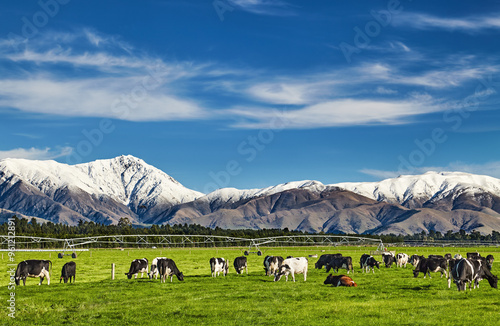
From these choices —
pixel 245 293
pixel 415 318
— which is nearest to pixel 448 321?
pixel 415 318

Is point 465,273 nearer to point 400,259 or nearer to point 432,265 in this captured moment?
point 432,265

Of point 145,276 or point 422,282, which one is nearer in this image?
point 422,282

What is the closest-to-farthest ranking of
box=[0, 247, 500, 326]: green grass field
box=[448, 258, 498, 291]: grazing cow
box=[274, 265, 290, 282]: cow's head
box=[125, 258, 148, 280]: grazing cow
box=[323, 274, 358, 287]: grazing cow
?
box=[0, 247, 500, 326]: green grass field
box=[448, 258, 498, 291]: grazing cow
box=[323, 274, 358, 287]: grazing cow
box=[274, 265, 290, 282]: cow's head
box=[125, 258, 148, 280]: grazing cow

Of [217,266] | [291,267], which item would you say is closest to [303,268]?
[291,267]

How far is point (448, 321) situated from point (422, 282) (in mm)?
17081

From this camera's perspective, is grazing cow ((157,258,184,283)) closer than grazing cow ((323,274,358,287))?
No

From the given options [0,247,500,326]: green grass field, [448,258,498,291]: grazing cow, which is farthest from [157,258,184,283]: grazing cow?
[448,258,498,291]: grazing cow

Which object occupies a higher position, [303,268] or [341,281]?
[303,268]

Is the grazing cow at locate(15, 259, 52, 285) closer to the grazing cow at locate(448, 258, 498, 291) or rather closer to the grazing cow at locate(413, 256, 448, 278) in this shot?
the grazing cow at locate(448, 258, 498, 291)

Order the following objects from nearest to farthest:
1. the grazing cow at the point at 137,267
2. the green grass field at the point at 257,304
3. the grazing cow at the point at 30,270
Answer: the green grass field at the point at 257,304
the grazing cow at the point at 30,270
the grazing cow at the point at 137,267

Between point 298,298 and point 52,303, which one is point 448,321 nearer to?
point 298,298

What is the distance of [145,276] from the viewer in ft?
165

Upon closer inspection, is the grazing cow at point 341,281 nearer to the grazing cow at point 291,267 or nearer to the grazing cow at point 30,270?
the grazing cow at point 291,267

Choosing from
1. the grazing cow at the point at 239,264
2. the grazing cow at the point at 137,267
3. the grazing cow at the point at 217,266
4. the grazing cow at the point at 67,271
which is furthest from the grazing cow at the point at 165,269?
the grazing cow at the point at 239,264
